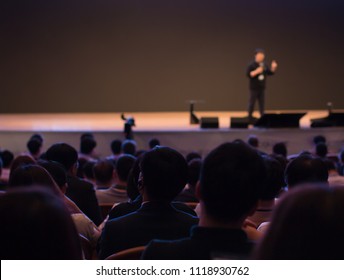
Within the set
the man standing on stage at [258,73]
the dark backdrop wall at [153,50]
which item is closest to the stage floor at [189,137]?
the man standing on stage at [258,73]

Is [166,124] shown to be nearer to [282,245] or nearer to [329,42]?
[329,42]

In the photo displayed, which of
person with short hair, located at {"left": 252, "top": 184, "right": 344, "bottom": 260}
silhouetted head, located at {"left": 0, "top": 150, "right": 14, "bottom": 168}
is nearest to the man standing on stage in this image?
silhouetted head, located at {"left": 0, "top": 150, "right": 14, "bottom": 168}

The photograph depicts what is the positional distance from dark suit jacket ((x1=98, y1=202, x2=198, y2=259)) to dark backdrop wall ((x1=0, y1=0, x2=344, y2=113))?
11062 millimetres

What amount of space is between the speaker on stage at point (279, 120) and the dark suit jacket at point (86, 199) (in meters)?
5.80

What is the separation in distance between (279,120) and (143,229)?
711 cm

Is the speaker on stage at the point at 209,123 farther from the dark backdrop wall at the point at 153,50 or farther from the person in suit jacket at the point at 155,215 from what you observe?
the person in suit jacket at the point at 155,215

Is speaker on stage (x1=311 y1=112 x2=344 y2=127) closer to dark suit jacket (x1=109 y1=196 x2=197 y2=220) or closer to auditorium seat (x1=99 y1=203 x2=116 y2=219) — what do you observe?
auditorium seat (x1=99 y1=203 x2=116 y2=219)

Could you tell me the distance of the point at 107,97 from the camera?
13094 mm

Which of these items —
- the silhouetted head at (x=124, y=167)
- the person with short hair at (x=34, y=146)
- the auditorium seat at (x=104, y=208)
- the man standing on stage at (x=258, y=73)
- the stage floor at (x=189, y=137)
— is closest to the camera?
the auditorium seat at (x=104, y=208)

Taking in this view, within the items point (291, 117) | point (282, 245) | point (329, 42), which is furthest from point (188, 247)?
point (329, 42)

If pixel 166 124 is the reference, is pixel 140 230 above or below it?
below

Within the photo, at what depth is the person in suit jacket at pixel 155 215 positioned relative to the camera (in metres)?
2.10

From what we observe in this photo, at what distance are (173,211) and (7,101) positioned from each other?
459 inches

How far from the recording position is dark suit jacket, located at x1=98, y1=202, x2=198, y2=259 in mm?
2092
